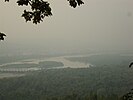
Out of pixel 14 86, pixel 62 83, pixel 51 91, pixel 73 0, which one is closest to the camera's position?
pixel 73 0

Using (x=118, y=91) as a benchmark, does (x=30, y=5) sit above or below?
above

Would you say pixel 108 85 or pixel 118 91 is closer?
pixel 118 91

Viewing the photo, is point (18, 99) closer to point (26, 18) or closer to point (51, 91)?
point (51, 91)

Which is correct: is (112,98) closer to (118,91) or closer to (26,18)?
(118,91)

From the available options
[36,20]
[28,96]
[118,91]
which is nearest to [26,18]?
[36,20]

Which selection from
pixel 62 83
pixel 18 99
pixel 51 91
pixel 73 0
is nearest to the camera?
pixel 73 0

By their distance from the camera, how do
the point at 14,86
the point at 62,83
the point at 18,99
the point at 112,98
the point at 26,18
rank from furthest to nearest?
the point at 62,83 < the point at 14,86 < the point at 18,99 < the point at 112,98 < the point at 26,18

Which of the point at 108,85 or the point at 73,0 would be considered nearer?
the point at 73,0

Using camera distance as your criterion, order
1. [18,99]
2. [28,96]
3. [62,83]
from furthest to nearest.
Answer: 1. [62,83]
2. [28,96]
3. [18,99]

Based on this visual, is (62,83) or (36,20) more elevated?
(36,20)

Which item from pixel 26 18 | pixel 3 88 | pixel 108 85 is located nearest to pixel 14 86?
pixel 3 88
